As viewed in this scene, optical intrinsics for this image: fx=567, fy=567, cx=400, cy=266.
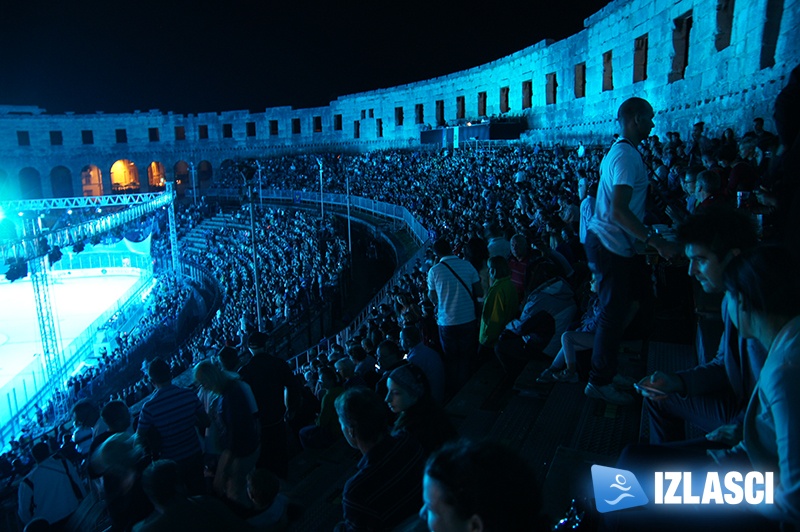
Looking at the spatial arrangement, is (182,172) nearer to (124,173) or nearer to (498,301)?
(124,173)

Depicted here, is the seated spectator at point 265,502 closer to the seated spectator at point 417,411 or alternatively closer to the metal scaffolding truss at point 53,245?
the seated spectator at point 417,411

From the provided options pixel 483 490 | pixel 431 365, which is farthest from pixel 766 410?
pixel 431 365

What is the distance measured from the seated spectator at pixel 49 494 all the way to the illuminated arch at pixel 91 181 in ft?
159

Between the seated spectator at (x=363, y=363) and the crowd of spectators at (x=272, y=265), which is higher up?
the seated spectator at (x=363, y=363)

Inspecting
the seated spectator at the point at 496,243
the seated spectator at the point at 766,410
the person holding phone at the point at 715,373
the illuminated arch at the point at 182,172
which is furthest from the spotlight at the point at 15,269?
the illuminated arch at the point at 182,172

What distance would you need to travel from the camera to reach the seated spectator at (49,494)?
457 centimetres

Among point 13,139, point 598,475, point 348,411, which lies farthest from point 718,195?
point 13,139

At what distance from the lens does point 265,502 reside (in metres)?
3.58

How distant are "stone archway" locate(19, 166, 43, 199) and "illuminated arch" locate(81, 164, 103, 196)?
10.4ft

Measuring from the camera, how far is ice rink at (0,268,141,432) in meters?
18.1

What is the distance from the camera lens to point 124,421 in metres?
4.51

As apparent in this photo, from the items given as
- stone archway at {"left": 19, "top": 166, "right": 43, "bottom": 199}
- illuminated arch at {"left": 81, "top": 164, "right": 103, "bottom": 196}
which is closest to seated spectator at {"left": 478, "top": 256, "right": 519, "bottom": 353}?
stone archway at {"left": 19, "top": 166, "right": 43, "bottom": 199}

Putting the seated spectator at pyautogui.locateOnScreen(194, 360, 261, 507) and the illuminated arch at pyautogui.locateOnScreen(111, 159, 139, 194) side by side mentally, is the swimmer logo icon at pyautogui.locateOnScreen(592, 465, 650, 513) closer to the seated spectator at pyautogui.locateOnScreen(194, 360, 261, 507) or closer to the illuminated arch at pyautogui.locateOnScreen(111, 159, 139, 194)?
the seated spectator at pyautogui.locateOnScreen(194, 360, 261, 507)

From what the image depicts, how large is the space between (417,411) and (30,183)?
51.9 meters
